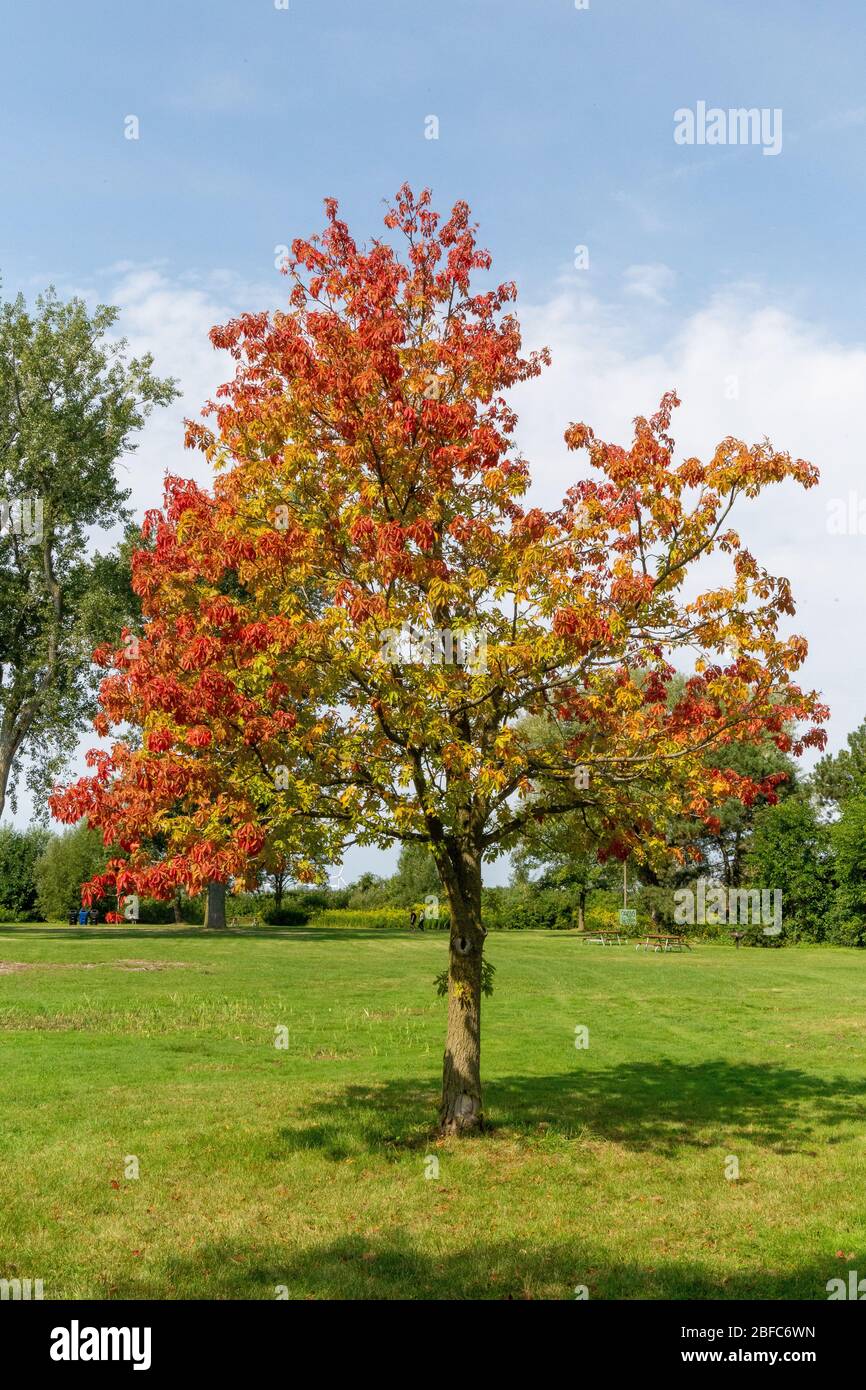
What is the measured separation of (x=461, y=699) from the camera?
995cm

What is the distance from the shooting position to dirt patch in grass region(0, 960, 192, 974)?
27766 mm

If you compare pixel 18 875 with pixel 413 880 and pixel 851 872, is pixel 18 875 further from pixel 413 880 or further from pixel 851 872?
pixel 851 872

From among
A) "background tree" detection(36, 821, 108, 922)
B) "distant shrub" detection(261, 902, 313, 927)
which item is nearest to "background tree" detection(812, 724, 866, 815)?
"distant shrub" detection(261, 902, 313, 927)

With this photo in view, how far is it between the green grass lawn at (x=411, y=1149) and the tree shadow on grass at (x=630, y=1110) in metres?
0.05

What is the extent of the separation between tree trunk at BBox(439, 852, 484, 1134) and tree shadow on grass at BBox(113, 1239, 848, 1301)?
121 inches

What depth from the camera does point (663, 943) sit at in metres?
43.8

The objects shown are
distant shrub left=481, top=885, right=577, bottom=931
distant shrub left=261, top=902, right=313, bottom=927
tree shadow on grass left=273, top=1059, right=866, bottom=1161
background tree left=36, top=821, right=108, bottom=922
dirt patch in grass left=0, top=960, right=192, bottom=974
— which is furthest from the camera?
distant shrub left=261, top=902, right=313, bottom=927

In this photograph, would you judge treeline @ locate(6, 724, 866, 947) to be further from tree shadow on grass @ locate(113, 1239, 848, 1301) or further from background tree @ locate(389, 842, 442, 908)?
tree shadow on grass @ locate(113, 1239, 848, 1301)

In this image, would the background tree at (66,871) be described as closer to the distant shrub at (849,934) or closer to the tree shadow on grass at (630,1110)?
the distant shrub at (849,934)

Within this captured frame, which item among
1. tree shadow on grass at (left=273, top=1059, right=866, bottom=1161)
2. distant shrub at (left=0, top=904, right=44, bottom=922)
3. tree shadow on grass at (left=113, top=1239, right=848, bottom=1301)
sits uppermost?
tree shadow on grass at (left=113, top=1239, right=848, bottom=1301)

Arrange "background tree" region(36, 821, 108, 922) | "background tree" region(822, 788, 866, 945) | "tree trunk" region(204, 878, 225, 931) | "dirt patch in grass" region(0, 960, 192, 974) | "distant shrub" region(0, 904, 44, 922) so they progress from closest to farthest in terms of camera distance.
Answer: "dirt patch in grass" region(0, 960, 192, 974) → "background tree" region(822, 788, 866, 945) → "tree trunk" region(204, 878, 225, 931) → "background tree" region(36, 821, 108, 922) → "distant shrub" region(0, 904, 44, 922)

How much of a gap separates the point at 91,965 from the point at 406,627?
22.6 metres

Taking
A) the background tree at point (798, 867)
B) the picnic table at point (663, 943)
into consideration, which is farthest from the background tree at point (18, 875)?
the background tree at point (798, 867)

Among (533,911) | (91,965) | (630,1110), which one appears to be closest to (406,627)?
(630,1110)
